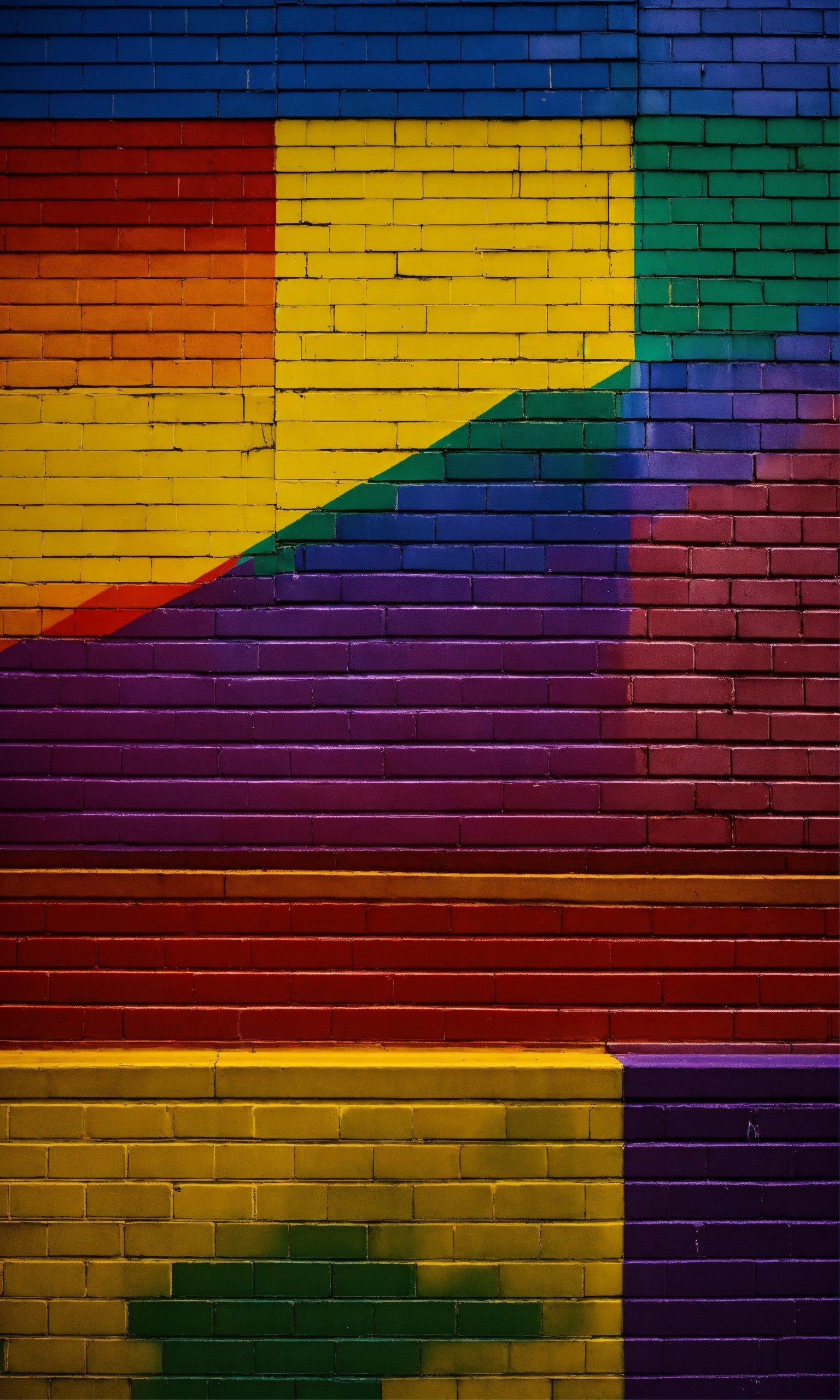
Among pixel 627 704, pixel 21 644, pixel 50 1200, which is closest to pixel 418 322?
pixel 627 704

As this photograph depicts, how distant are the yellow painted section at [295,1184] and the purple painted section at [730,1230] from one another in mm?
104

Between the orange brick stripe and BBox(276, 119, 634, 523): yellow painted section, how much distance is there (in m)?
0.19

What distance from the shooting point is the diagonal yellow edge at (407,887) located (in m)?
3.09

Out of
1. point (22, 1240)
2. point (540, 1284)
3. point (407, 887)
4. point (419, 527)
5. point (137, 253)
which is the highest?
point (137, 253)

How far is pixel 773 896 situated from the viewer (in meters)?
3.11

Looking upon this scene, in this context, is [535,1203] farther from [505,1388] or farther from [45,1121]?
[45,1121]

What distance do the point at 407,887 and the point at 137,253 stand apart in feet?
8.39

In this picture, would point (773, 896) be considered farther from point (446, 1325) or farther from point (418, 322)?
point (418, 322)

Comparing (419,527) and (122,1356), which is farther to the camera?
(419,527)

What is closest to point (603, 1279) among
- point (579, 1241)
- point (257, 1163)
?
point (579, 1241)

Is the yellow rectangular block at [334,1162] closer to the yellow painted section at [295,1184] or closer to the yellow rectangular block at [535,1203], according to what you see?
the yellow painted section at [295,1184]

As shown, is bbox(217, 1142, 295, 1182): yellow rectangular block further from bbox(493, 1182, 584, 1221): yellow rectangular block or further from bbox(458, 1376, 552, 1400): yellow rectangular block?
bbox(458, 1376, 552, 1400): yellow rectangular block

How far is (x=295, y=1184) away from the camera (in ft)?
9.71

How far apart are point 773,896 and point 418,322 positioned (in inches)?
97.6
